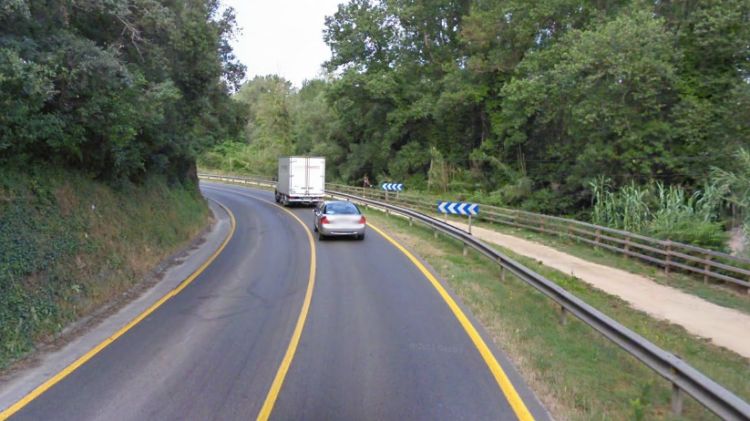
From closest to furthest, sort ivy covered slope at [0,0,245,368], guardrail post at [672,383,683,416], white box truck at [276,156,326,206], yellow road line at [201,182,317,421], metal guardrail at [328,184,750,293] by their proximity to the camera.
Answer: guardrail post at [672,383,683,416] → yellow road line at [201,182,317,421] → ivy covered slope at [0,0,245,368] → metal guardrail at [328,184,750,293] → white box truck at [276,156,326,206]

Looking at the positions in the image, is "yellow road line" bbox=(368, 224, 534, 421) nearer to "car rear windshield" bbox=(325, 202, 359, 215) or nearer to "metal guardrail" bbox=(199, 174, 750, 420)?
"metal guardrail" bbox=(199, 174, 750, 420)

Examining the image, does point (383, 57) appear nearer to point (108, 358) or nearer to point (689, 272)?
point (689, 272)

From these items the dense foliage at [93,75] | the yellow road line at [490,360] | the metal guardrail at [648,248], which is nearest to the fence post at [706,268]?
the metal guardrail at [648,248]

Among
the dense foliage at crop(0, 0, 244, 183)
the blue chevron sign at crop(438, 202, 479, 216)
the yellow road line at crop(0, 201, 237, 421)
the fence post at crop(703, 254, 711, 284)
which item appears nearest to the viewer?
the yellow road line at crop(0, 201, 237, 421)

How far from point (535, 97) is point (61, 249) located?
2591 centimetres

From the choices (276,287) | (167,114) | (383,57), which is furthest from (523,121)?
(276,287)

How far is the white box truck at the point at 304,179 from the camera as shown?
1400 inches

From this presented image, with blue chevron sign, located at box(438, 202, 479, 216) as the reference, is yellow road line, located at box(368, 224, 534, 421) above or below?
below

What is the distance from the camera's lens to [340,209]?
21547 mm

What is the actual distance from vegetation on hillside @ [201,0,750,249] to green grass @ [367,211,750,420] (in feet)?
38.5

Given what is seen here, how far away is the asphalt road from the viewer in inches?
240

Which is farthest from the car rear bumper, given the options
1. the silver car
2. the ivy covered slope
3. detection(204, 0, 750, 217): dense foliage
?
detection(204, 0, 750, 217): dense foliage

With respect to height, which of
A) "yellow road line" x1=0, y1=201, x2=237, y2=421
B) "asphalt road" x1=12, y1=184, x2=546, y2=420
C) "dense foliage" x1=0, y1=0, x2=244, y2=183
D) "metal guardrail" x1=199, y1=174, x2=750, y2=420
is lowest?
Answer: "yellow road line" x1=0, y1=201, x2=237, y2=421

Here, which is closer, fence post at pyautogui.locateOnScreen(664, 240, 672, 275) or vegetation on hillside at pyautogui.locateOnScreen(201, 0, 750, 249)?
fence post at pyautogui.locateOnScreen(664, 240, 672, 275)
